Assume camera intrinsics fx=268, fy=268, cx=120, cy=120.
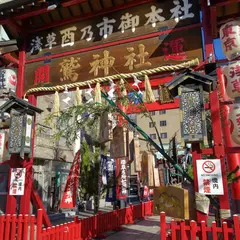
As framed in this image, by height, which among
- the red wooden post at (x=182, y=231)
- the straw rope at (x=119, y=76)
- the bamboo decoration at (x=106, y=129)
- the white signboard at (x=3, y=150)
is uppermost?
the straw rope at (x=119, y=76)

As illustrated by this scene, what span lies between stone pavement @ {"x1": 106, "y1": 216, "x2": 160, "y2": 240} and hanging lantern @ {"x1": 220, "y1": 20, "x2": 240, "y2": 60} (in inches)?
259

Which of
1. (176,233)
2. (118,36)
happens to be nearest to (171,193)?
(176,233)

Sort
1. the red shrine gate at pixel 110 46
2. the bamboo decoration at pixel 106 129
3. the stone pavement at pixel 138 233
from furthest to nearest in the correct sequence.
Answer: the stone pavement at pixel 138 233 → the bamboo decoration at pixel 106 129 → the red shrine gate at pixel 110 46

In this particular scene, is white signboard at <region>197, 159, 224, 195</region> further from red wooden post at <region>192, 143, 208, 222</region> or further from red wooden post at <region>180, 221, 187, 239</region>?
red wooden post at <region>180, 221, 187, 239</region>

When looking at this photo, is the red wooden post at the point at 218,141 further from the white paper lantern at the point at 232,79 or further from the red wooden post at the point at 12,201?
the red wooden post at the point at 12,201

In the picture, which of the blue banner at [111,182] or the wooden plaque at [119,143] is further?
the blue banner at [111,182]

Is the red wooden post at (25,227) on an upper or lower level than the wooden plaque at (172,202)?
lower

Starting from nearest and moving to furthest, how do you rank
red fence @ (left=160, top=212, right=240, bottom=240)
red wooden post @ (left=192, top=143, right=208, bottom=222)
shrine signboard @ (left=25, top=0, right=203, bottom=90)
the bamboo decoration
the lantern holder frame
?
1. red fence @ (left=160, top=212, right=240, bottom=240)
2. red wooden post @ (left=192, top=143, right=208, bottom=222)
3. the lantern holder frame
4. shrine signboard @ (left=25, top=0, right=203, bottom=90)
5. the bamboo decoration

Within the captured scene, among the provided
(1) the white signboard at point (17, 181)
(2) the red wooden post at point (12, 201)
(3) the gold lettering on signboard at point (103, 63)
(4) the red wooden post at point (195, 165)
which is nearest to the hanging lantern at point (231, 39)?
(4) the red wooden post at point (195, 165)

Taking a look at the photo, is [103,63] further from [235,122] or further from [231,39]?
[235,122]

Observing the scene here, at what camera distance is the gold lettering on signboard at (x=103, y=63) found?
7.88 metres

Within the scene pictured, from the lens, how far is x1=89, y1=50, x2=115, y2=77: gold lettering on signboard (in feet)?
25.9

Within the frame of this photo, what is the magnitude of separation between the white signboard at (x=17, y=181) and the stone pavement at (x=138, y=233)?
3820 millimetres

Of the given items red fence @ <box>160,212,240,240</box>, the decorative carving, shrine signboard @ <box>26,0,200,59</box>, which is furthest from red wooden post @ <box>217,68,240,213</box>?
red fence @ <box>160,212,240,240</box>
